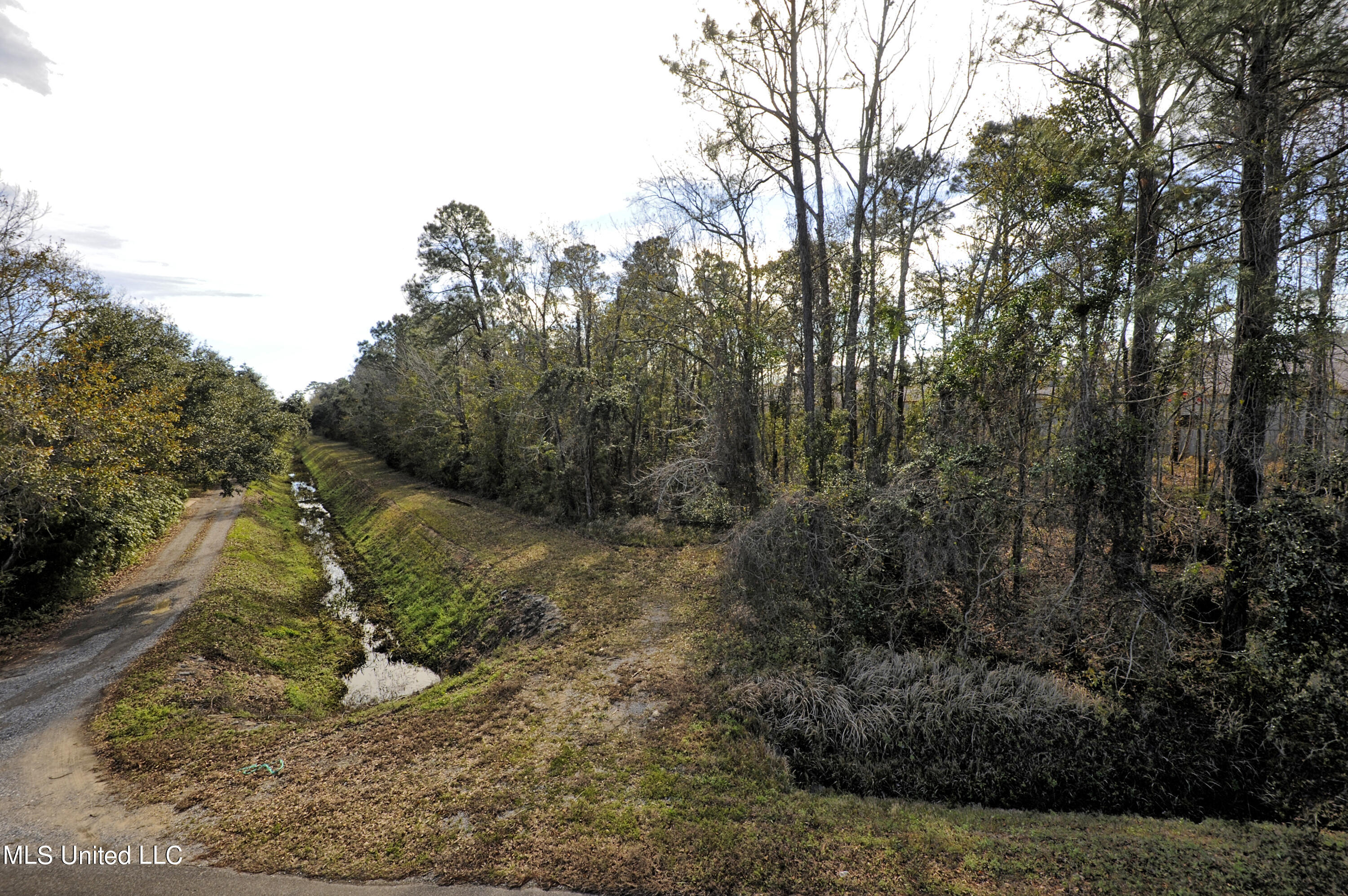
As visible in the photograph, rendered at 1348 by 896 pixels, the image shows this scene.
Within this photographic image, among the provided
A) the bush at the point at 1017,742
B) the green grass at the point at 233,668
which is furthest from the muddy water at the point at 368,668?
the bush at the point at 1017,742

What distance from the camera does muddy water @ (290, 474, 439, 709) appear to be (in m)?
10.4

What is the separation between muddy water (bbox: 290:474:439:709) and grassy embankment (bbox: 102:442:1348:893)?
185cm

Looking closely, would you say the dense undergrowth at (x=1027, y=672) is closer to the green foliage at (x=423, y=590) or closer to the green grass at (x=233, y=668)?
the green foliage at (x=423, y=590)

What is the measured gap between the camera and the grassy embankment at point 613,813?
458 cm

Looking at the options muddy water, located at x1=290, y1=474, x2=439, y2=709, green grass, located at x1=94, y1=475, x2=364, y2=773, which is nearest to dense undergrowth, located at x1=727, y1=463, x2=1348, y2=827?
muddy water, located at x1=290, y1=474, x2=439, y2=709

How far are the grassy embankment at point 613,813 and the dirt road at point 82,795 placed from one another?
0.25m

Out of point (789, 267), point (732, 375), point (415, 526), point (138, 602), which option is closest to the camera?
point (138, 602)

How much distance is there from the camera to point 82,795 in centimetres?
619

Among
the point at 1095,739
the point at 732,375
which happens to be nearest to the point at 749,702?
the point at 1095,739

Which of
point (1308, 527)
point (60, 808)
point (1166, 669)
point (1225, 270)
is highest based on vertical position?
point (1225, 270)

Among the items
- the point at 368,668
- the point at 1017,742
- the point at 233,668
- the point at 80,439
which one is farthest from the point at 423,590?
the point at 1017,742

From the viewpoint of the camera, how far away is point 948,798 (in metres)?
5.96

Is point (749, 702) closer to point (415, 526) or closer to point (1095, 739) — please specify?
point (1095, 739)

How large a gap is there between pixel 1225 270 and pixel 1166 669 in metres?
5.23
